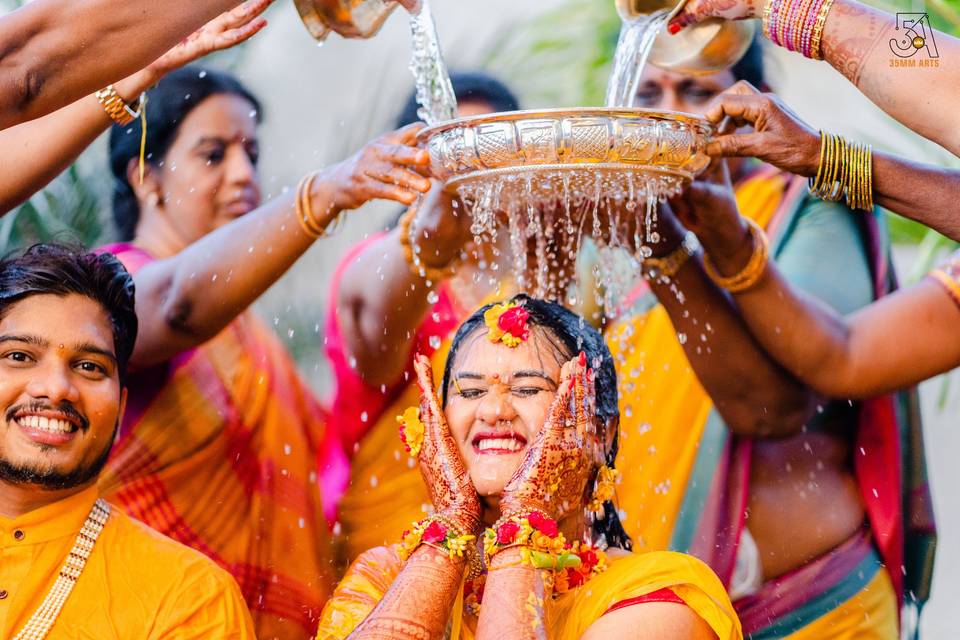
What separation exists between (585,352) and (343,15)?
1372 millimetres

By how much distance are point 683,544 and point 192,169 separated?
224 cm

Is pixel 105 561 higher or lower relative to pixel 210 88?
lower

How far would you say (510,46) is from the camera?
4.93 meters

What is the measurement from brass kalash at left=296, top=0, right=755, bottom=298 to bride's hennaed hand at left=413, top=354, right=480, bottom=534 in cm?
58

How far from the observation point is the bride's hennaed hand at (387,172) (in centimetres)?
359

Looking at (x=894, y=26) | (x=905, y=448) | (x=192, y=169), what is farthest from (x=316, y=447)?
(x=894, y=26)

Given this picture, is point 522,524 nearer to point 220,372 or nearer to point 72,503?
point 72,503

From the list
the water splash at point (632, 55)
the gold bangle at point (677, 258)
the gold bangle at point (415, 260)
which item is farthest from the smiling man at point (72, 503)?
the gold bangle at point (677, 258)

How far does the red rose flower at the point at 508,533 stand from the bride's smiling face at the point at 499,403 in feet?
0.60

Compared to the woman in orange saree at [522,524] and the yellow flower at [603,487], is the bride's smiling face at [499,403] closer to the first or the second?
the woman in orange saree at [522,524]

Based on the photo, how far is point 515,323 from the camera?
318cm

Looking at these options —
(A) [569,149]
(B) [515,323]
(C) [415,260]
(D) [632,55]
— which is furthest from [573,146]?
(C) [415,260]

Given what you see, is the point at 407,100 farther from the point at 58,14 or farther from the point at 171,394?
the point at 58,14

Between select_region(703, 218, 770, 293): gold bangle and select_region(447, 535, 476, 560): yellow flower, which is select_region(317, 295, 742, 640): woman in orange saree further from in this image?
select_region(703, 218, 770, 293): gold bangle
